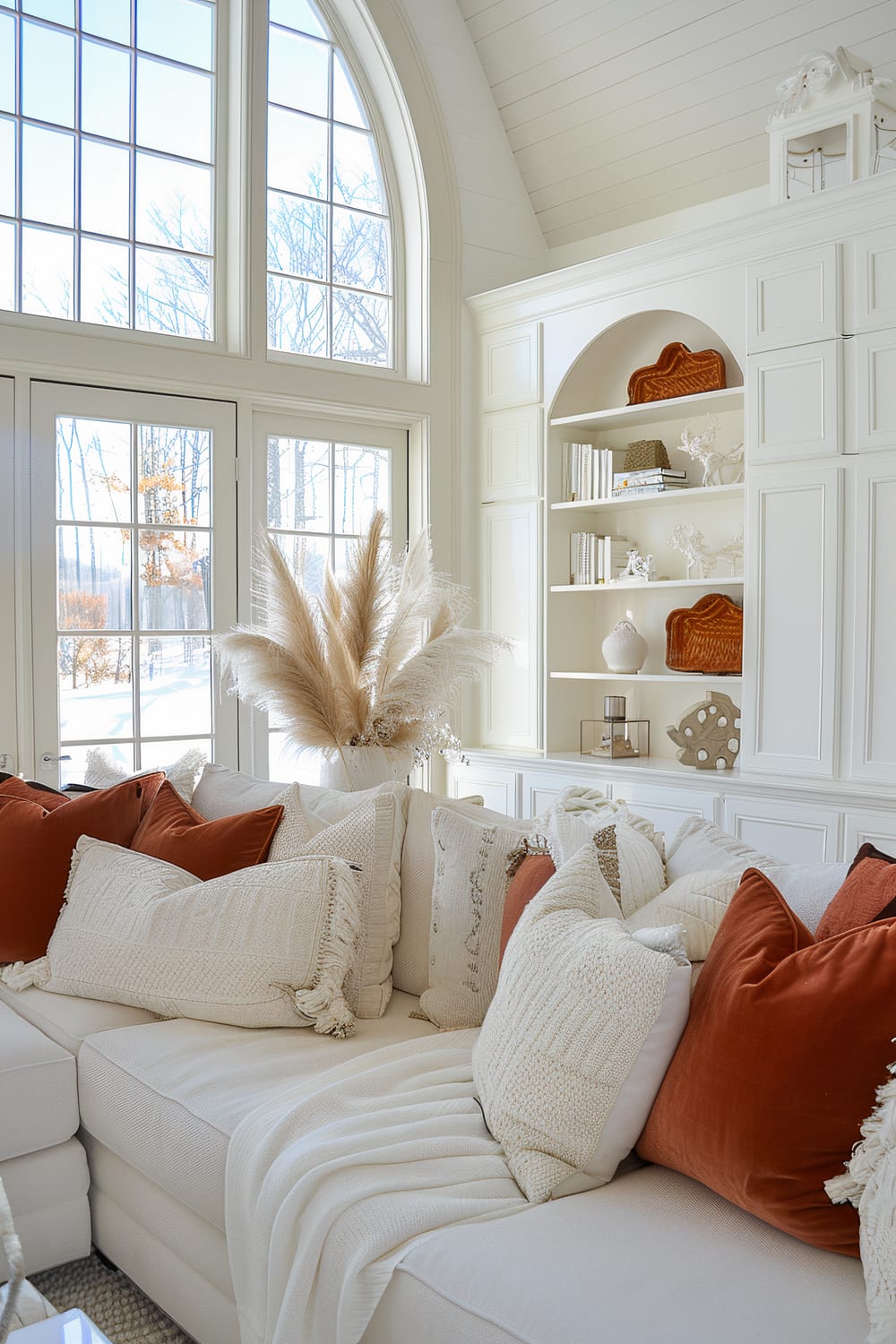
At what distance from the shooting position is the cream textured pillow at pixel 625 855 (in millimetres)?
1861

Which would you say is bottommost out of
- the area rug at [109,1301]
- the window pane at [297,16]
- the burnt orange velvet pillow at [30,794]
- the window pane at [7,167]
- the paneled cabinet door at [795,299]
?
the area rug at [109,1301]

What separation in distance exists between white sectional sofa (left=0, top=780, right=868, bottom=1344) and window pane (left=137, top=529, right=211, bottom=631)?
6.75ft

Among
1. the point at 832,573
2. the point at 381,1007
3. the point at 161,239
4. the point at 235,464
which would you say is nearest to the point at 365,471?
the point at 235,464

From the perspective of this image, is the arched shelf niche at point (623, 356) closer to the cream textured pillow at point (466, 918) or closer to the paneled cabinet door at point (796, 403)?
the paneled cabinet door at point (796, 403)

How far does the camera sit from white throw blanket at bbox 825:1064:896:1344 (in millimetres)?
Answer: 1070

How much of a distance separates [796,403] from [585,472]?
1063 mm

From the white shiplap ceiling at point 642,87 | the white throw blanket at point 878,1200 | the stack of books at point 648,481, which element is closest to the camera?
the white throw blanket at point 878,1200

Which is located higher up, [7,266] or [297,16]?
[297,16]

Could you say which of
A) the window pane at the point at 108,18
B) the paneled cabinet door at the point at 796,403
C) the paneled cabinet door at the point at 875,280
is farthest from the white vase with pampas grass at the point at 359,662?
the window pane at the point at 108,18

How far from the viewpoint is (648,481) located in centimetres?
411

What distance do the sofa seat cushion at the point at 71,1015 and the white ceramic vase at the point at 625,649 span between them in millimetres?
2525

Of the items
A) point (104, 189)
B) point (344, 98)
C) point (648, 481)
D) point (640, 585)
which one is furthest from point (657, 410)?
point (104, 189)

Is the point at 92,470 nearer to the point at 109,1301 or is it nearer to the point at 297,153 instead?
the point at 297,153

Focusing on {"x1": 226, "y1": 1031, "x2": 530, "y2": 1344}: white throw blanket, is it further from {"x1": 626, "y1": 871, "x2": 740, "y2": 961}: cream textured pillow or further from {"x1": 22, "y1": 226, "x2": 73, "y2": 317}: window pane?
{"x1": 22, "y1": 226, "x2": 73, "y2": 317}: window pane
